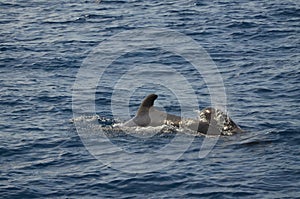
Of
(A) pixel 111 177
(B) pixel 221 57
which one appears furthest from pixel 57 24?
(A) pixel 111 177

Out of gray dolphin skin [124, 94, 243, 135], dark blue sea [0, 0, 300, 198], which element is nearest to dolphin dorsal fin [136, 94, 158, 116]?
gray dolphin skin [124, 94, 243, 135]

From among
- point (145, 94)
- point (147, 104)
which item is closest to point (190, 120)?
point (147, 104)

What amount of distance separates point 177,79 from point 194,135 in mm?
7568

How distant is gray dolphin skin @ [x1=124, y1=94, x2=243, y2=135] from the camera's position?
2339 centimetres

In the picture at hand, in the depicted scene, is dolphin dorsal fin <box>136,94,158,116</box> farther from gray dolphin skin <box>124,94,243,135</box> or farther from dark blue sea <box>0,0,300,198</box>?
dark blue sea <box>0,0,300,198</box>

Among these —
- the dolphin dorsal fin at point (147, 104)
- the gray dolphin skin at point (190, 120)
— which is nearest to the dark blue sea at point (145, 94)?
the gray dolphin skin at point (190, 120)

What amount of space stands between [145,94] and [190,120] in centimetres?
498

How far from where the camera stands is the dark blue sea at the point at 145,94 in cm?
2022

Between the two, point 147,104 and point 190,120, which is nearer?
point 190,120

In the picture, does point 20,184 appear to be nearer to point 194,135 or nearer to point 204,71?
point 194,135

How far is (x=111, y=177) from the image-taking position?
2050cm

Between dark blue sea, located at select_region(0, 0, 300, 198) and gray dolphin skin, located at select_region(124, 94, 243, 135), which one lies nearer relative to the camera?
dark blue sea, located at select_region(0, 0, 300, 198)

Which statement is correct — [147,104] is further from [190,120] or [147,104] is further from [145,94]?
[145,94]

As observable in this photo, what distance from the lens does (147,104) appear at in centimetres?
2433
